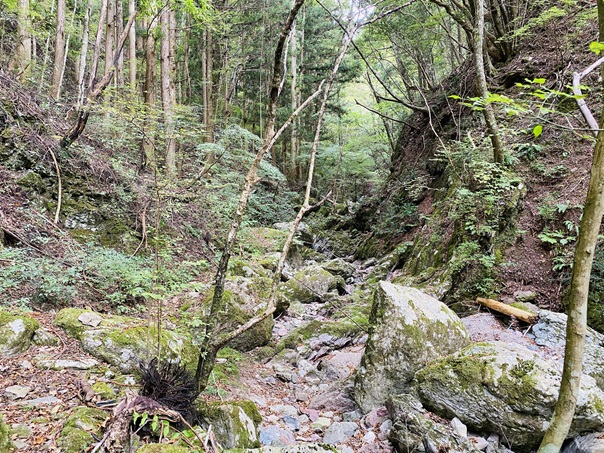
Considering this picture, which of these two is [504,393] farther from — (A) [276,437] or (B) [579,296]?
(A) [276,437]

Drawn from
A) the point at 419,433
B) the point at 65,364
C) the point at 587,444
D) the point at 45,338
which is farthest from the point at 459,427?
the point at 45,338

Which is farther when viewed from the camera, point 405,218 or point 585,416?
point 405,218

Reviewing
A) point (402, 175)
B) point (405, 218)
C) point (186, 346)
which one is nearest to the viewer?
point (186, 346)

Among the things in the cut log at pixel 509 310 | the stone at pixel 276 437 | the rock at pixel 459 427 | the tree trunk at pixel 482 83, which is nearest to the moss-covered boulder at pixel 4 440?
the stone at pixel 276 437

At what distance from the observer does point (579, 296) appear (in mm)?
2330

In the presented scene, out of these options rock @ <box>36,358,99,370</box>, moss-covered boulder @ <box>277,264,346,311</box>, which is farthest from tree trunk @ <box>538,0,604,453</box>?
moss-covered boulder @ <box>277,264,346,311</box>

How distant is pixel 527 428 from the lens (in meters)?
3.28

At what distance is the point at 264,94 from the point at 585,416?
2100 centimetres

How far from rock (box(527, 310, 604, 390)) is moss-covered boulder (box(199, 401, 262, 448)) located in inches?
136

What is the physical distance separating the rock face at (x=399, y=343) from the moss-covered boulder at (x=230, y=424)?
4.76ft

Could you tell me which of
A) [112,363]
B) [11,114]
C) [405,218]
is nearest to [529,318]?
[112,363]

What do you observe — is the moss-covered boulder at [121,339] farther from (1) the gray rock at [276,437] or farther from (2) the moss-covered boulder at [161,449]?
(2) the moss-covered boulder at [161,449]

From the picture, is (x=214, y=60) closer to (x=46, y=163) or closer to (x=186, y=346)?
(x=46, y=163)

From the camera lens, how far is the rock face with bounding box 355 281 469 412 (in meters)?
4.24
